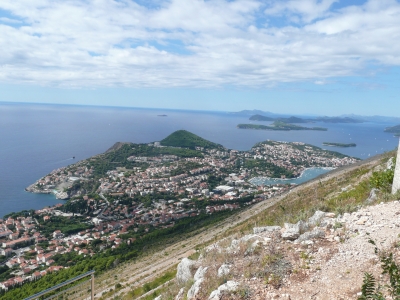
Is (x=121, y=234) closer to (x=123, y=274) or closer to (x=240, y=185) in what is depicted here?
(x=123, y=274)

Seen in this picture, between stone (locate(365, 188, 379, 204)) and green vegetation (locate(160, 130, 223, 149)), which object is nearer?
stone (locate(365, 188, 379, 204))

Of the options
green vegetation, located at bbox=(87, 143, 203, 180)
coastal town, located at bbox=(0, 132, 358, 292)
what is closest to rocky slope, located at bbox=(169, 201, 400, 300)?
coastal town, located at bbox=(0, 132, 358, 292)

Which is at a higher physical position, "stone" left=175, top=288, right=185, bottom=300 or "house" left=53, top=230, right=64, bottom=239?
"stone" left=175, top=288, right=185, bottom=300

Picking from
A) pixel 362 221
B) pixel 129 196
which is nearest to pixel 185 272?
pixel 362 221

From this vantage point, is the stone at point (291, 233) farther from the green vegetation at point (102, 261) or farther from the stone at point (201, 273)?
the green vegetation at point (102, 261)

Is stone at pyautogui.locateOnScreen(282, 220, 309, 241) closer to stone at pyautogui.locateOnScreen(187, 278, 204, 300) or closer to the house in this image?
stone at pyautogui.locateOnScreen(187, 278, 204, 300)
